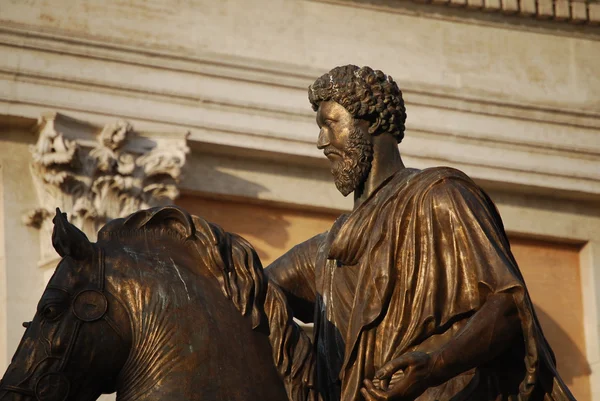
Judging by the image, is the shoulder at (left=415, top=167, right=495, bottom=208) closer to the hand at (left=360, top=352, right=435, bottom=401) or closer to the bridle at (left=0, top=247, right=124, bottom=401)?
the hand at (left=360, top=352, right=435, bottom=401)

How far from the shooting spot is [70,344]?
524 centimetres

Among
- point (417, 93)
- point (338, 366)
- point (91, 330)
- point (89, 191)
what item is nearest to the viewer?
point (91, 330)

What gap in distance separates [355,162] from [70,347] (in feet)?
3.33

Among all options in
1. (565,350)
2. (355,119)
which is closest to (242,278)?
(355,119)

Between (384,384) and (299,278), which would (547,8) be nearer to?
(299,278)

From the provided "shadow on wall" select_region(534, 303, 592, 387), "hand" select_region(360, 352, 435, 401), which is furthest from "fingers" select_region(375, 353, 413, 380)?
"shadow on wall" select_region(534, 303, 592, 387)

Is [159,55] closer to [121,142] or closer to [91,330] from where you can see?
[121,142]

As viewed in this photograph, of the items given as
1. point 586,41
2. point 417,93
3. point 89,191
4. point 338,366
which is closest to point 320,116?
point 338,366

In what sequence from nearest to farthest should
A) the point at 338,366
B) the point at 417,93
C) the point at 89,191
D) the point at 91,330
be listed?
the point at 91,330 → the point at 338,366 → the point at 89,191 → the point at 417,93

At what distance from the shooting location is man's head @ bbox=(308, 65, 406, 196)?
232 inches

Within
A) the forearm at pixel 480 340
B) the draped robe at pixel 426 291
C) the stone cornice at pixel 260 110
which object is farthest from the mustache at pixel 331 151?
the stone cornice at pixel 260 110

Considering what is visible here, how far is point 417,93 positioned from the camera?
51.6ft

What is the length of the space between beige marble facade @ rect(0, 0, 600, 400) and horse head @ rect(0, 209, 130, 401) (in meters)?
8.57

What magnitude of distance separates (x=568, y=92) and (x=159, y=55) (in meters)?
3.20
